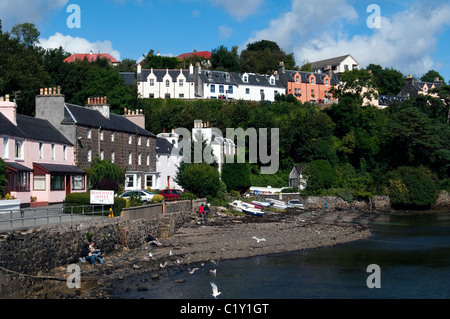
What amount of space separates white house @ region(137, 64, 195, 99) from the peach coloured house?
20125mm

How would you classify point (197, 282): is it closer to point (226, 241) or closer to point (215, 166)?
point (226, 241)

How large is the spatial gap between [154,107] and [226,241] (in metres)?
48.8

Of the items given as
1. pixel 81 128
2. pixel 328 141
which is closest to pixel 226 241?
pixel 81 128

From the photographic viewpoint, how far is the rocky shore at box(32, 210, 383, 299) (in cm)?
2294

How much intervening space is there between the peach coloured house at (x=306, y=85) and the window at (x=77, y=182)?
60.3 metres

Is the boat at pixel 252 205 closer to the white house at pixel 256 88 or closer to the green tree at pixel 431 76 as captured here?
the white house at pixel 256 88

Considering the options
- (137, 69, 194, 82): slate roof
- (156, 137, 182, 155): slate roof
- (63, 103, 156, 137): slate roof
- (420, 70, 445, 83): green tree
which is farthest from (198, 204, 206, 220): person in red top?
(420, 70, 445, 83): green tree

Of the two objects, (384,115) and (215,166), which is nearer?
(215,166)

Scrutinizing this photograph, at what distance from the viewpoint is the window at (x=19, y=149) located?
37478 millimetres

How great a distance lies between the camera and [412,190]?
70.1 meters

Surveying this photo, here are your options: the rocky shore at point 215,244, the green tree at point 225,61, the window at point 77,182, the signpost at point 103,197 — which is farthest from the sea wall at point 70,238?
the green tree at point 225,61

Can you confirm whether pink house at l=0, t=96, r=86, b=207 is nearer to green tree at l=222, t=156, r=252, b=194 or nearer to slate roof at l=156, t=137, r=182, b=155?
slate roof at l=156, t=137, r=182, b=155
